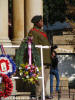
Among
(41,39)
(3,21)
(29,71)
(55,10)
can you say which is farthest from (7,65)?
(55,10)

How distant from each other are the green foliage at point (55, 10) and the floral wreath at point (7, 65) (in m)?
27.1

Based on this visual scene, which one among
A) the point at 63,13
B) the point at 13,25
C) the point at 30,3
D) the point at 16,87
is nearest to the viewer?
the point at 16,87

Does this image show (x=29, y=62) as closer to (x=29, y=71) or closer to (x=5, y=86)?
(x=29, y=71)

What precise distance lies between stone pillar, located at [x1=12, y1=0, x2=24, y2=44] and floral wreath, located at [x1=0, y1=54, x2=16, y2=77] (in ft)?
21.6

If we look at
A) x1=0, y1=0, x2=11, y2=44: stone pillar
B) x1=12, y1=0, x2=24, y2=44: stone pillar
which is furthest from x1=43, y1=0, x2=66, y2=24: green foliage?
x1=0, y1=0, x2=11, y2=44: stone pillar

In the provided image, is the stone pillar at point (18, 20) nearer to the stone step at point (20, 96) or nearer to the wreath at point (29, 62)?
the stone step at point (20, 96)

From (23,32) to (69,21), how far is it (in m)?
19.1

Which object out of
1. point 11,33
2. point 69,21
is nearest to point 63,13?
point 69,21

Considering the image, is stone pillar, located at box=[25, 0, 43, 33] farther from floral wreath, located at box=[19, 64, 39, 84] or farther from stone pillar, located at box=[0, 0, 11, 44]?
floral wreath, located at box=[19, 64, 39, 84]

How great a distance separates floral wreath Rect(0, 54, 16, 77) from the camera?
15476 millimetres

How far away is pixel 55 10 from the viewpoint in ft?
143

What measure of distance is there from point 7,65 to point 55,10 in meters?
28.4

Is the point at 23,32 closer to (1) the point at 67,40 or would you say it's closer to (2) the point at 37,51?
(2) the point at 37,51

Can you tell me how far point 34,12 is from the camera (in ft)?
69.8
